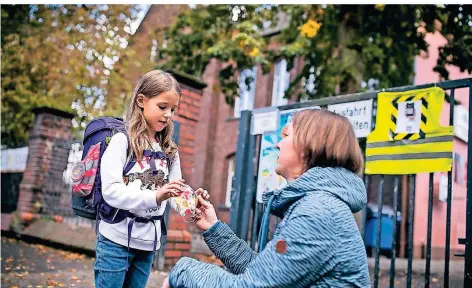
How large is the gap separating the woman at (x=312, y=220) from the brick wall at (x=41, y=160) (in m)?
9.34

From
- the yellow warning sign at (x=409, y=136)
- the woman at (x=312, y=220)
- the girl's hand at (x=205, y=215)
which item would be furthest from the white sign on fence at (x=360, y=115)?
the woman at (x=312, y=220)

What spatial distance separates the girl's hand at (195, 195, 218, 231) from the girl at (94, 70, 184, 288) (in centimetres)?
15

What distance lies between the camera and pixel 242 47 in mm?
8445

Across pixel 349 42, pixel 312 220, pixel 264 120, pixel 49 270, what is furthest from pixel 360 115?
pixel 49 270

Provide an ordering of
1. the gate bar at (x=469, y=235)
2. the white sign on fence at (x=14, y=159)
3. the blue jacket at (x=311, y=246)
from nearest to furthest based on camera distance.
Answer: the blue jacket at (x=311, y=246)
the gate bar at (x=469, y=235)
the white sign on fence at (x=14, y=159)

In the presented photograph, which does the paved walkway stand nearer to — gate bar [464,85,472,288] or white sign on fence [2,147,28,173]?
white sign on fence [2,147,28,173]

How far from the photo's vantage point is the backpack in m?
2.25

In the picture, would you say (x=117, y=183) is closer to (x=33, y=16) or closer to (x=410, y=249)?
(x=410, y=249)

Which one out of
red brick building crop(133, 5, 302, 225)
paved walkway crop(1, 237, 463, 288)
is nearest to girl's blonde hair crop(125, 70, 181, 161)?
paved walkway crop(1, 237, 463, 288)

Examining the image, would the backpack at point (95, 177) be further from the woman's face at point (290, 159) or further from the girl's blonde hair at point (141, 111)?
the woman's face at point (290, 159)

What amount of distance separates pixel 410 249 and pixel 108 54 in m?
10.8

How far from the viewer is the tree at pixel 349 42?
7805 millimetres

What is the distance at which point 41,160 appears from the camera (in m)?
10.2

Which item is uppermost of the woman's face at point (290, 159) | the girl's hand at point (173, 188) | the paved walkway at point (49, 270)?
the woman's face at point (290, 159)
